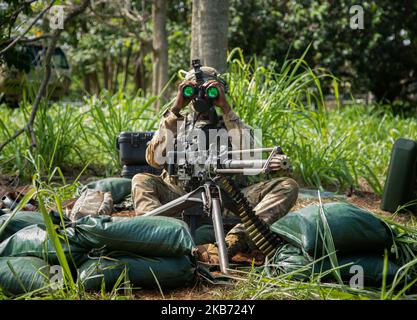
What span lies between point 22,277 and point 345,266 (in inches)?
63.6

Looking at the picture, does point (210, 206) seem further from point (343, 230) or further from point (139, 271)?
point (343, 230)

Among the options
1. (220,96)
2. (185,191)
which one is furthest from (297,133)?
(220,96)

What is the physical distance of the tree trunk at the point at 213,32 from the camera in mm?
6668

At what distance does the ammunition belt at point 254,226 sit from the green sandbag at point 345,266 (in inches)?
13.6

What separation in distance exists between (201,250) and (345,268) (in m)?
1.07

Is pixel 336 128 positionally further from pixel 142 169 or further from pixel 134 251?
pixel 134 251

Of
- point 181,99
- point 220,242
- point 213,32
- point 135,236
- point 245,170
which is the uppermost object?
point 213,32

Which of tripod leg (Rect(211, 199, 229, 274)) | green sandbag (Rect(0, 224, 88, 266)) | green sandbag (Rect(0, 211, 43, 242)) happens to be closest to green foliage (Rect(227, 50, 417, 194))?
tripod leg (Rect(211, 199, 229, 274))

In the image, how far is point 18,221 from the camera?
3.87 meters

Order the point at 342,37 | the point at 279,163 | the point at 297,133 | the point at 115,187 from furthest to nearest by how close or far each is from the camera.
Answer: the point at 342,37, the point at 297,133, the point at 115,187, the point at 279,163

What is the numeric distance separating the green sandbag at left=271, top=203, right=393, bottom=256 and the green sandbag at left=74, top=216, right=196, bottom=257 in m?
0.59

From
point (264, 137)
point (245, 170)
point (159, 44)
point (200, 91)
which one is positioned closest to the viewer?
point (245, 170)

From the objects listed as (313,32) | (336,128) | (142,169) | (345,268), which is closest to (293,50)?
(313,32)

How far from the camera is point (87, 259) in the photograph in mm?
3428
